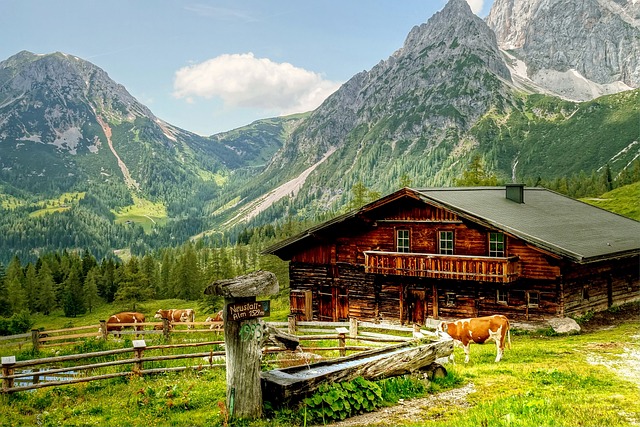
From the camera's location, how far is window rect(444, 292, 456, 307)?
114 ft

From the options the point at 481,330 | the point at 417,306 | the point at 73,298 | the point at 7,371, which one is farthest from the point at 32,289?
the point at 481,330

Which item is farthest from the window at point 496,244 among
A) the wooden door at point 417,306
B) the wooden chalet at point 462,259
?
the wooden door at point 417,306

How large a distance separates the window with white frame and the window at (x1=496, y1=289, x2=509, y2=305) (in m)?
6.83

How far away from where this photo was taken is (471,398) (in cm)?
1302

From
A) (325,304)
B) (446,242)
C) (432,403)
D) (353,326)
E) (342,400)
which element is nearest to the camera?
(342,400)

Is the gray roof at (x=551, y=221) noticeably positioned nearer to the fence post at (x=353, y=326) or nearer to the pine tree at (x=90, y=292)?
the fence post at (x=353, y=326)

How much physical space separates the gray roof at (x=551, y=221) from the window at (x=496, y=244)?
106 cm

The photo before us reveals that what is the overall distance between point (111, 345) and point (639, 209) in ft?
299

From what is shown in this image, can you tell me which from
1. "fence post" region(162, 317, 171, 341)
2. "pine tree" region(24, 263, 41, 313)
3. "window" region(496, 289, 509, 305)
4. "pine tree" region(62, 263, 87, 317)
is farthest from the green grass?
"pine tree" region(24, 263, 41, 313)

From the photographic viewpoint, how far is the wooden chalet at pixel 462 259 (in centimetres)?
3086

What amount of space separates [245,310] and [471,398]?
6.21 meters

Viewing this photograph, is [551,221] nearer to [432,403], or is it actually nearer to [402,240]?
[402,240]

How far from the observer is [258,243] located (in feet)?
543

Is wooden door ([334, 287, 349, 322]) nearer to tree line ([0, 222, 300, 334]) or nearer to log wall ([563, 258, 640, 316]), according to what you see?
log wall ([563, 258, 640, 316])
